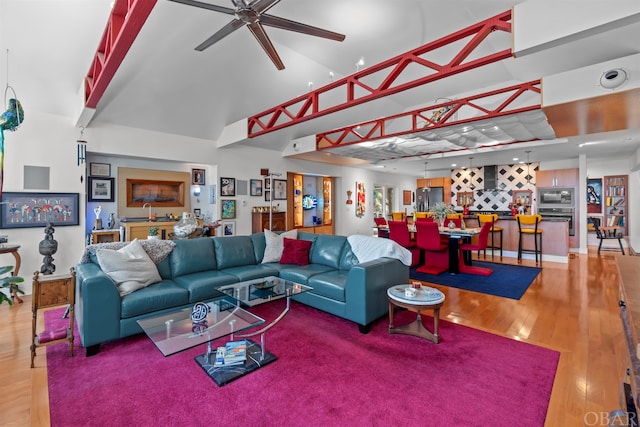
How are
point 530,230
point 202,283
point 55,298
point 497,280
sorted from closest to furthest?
point 55,298 → point 202,283 → point 497,280 → point 530,230

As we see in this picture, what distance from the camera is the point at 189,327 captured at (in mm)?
2447

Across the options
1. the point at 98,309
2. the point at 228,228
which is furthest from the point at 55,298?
the point at 228,228

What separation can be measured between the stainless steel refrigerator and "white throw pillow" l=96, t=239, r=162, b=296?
9732mm

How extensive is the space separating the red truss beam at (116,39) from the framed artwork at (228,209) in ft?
10.3

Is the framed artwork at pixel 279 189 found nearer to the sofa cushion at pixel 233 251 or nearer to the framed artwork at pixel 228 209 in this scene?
the framed artwork at pixel 228 209

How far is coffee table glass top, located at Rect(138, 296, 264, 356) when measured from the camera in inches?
84.4

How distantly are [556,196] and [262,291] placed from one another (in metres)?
9.31

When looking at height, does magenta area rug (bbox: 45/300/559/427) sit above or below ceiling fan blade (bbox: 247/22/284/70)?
below

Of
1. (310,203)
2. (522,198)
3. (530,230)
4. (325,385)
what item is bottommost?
(325,385)

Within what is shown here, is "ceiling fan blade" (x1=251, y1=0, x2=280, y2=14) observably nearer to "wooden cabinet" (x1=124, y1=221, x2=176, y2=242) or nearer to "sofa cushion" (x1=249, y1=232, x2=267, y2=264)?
"sofa cushion" (x1=249, y1=232, x2=267, y2=264)

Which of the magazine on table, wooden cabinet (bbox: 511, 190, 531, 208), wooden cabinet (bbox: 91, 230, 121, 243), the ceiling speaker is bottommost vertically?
the magazine on table

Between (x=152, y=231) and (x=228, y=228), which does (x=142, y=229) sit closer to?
(x=152, y=231)

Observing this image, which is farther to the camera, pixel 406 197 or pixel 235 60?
pixel 406 197

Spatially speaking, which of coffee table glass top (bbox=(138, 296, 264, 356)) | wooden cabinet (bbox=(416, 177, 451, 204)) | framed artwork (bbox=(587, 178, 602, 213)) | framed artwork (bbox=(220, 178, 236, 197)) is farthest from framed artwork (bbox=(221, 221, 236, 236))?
framed artwork (bbox=(587, 178, 602, 213))
